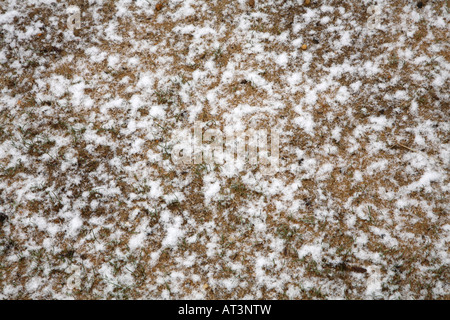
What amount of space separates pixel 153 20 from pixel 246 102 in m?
1.58

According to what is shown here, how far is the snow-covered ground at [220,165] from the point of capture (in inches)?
112

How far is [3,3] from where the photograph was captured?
381 centimetres

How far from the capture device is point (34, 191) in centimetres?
315

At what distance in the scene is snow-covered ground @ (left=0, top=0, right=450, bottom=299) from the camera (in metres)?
2.86

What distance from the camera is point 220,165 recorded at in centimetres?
316

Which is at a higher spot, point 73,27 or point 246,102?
point 73,27

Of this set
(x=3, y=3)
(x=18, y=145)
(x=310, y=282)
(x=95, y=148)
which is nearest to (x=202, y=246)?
(x=310, y=282)

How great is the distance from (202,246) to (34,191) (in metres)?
1.88
